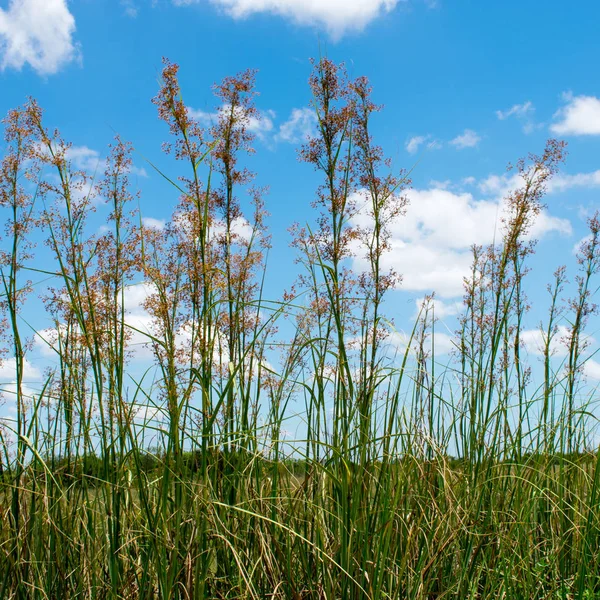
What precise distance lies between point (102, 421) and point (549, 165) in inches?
114

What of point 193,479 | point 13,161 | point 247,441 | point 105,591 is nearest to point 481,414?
point 247,441

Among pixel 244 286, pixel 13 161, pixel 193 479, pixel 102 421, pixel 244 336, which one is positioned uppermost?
pixel 13 161

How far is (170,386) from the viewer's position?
6.51 feet

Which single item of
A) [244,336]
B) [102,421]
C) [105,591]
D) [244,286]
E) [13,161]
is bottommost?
[105,591]

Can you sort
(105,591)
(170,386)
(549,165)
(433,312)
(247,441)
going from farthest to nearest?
(549,165)
(433,312)
(105,591)
(247,441)
(170,386)

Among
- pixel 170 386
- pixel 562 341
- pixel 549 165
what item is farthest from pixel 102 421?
pixel 562 341

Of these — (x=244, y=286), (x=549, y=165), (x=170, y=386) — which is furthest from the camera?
(x=549, y=165)

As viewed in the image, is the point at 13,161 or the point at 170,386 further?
the point at 13,161

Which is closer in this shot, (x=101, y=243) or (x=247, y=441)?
(x=247, y=441)

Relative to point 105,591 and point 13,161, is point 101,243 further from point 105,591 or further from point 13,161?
point 105,591

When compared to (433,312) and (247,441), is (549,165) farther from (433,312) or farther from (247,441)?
(247,441)

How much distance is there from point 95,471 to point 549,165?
2908mm

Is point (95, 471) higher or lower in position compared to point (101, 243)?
lower

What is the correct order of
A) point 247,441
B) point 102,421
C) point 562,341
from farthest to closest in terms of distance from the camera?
point 562,341 < point 247,441 < point 102,421
